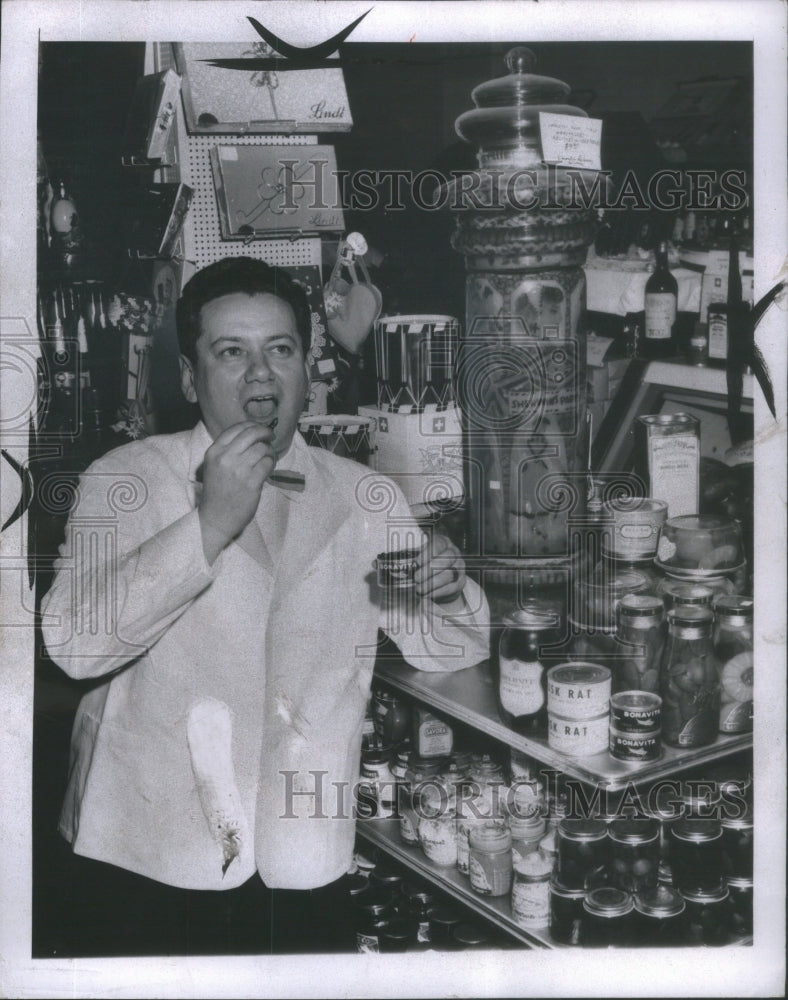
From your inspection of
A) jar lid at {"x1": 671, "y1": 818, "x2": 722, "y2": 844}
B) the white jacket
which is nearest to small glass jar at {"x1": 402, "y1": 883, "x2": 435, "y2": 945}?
the white jacket

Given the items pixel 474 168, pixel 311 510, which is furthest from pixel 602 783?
pixel 474 168

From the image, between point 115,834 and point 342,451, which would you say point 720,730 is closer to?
point 342,451

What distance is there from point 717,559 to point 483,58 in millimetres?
1028

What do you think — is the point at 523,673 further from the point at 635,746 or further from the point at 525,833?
the point at 525,833

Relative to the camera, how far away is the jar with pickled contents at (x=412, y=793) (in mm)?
2148

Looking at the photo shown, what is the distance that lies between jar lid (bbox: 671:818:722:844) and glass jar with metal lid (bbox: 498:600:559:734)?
1.17 feet

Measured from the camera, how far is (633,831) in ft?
6.72

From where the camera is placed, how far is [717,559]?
2.08 m

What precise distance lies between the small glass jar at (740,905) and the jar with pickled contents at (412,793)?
0.62m

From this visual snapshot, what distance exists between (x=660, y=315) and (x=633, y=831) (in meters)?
0.97

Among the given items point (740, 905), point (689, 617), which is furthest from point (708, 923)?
point (689, 617)

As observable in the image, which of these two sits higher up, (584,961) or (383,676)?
(383,676)

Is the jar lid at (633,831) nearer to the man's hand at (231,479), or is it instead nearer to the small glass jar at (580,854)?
the small glass jar at (580,854)

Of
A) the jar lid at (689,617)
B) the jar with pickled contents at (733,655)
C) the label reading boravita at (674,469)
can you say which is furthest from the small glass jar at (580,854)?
the label reading boravita at (674,469)
